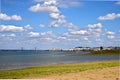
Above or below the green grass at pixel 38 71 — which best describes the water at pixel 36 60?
above

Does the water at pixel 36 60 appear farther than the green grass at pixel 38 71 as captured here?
Yes

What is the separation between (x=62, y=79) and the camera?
16.9 meters

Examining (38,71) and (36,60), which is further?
(36,60)

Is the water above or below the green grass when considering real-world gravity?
above

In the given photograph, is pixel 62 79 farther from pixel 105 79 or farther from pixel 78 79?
pixel 105 79

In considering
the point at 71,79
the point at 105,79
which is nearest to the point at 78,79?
the point at 71,79

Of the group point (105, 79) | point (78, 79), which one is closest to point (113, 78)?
point (105, 79)

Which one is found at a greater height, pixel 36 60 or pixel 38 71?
pixel 36 60

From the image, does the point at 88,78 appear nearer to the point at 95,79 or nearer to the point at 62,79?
the point at 95,79

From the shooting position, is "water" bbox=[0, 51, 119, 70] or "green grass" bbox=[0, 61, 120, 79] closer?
"green grass" bbox=[0, 61, 120, 79]

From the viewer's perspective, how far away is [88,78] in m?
17.0

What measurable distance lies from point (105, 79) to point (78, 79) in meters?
1.59

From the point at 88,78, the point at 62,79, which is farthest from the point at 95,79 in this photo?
the point at 62,79

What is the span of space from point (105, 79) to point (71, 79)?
78.3 inches
